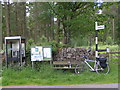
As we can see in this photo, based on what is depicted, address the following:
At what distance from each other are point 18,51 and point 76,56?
3.30 meters

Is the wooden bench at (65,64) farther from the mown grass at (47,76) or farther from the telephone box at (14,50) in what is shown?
the telephone box at (14,50)

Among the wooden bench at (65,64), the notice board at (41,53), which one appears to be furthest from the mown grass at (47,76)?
the notice board at (41,53)

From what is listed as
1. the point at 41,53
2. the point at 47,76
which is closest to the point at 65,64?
Result: the point at 41,53

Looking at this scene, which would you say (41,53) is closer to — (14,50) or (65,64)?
(65,64)

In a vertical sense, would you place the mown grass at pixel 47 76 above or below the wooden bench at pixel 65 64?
below

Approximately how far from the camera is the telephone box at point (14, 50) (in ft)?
27.6

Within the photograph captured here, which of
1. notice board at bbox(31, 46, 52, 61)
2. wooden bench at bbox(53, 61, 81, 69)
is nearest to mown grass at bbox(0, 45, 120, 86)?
wooden bench at bbox(53, 61, 81, 69)

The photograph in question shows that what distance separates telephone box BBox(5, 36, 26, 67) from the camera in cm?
840

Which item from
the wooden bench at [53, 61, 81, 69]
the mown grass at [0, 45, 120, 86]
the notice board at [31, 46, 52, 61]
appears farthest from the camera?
the notice board at [31, 46, 52, 61]

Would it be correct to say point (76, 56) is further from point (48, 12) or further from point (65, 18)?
point (48, 12)

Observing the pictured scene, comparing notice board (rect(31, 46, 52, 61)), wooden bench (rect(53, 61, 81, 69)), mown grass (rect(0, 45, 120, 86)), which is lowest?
mown grass (rect(0, 45, 120, 86))

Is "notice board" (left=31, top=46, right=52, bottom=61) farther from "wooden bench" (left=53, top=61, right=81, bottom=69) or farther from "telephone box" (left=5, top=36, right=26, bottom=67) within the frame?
"telephone box" (left=5, top=36, right=26, bottom=67)

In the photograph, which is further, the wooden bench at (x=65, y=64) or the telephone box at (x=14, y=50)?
the telephone box at (x=14, y=50)

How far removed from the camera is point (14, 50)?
9.12 metres
